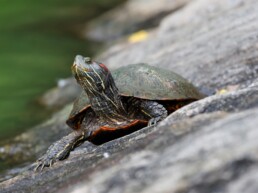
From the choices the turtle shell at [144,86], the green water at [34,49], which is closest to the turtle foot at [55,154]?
the turtle shell at [144,86]

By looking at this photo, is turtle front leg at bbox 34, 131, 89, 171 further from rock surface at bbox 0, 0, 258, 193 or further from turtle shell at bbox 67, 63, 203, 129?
turtle shell at bbox 67, 63, 203, 129

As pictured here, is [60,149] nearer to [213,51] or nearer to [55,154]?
[55,154]

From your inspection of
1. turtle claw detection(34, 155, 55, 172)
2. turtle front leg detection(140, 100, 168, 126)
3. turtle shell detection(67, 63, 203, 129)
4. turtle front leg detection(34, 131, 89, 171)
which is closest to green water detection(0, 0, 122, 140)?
turtle shell detection(67, 63, 203, 129)

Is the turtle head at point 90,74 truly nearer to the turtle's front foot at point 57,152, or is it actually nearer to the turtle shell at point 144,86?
the turtle shell at point 144,86

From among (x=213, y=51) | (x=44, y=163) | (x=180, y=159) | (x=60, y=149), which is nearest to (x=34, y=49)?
(x=213, y=51)

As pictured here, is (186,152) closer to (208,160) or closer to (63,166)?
(208,160)

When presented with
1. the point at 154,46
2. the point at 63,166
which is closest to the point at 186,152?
the point at 63,166
